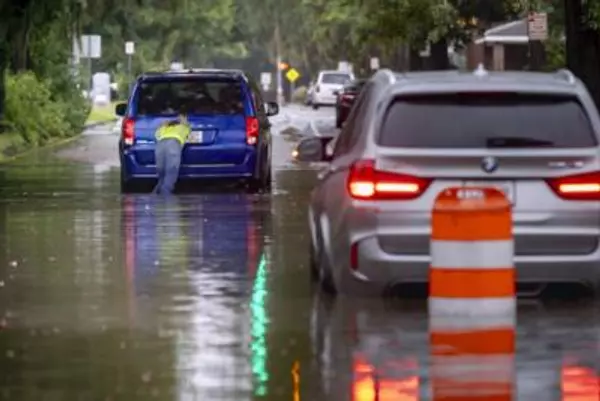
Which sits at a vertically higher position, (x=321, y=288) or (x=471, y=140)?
(x=471, y=140)

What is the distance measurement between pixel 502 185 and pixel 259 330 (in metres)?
1.92

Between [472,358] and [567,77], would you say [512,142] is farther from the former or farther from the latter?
[472,358]

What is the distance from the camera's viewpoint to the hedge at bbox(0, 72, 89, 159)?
42.8 metres

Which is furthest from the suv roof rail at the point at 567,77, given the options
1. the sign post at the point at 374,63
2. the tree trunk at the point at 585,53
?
the sign post at the point at 374,63

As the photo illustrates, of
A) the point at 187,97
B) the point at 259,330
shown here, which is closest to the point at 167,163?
the point at 187,97

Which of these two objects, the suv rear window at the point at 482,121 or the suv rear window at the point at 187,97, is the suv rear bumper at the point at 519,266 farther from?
the suv rear window at the point at 187,97

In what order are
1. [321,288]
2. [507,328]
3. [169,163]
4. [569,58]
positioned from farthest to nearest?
[569,58] < [169,163] < [321,288] < [507,328]

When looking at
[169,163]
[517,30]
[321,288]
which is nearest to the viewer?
[321,288]

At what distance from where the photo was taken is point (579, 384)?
32.9 feet

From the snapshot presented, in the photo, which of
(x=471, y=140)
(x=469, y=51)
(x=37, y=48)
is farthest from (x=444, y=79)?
(x=469, y=51)

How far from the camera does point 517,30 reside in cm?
7156

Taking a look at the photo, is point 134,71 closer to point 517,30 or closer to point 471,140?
point 517,30

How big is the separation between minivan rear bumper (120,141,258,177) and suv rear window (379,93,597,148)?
40.1 ft

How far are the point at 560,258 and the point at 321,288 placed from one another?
7.12ft
